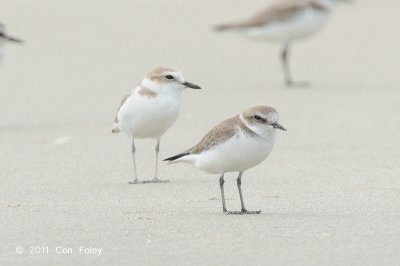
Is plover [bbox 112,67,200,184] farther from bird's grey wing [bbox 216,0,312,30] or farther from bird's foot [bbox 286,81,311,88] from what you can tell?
bird's grey wing [bbox 216,0,312,30]

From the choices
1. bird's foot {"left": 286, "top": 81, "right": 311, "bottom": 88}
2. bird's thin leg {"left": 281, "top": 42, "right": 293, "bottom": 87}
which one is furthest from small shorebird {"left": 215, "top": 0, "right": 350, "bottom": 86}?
bird's foot {"left": 286, "top": 81, "right": 311, "bottom": 88}

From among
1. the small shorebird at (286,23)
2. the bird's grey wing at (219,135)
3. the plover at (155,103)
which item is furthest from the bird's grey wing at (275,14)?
the bird's grey wing at (219,135)

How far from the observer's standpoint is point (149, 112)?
809 cm

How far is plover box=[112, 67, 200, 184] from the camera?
8.10 metres

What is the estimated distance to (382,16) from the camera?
15.6 meters

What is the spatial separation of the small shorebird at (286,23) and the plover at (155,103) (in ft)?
18.9

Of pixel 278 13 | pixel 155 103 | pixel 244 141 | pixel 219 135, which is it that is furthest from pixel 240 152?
pixel 278 13

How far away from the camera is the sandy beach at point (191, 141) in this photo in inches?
229

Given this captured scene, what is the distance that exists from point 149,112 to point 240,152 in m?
1.71

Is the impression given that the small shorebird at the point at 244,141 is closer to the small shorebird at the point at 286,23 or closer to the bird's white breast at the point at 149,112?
the bird's white breast at the point at 149,112

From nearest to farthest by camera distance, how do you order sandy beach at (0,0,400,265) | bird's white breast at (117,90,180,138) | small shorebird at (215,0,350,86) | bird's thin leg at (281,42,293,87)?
sandy beach at (0,0,400,265) → bird's white breast at (117,90,180,138) → bird's thin leg at (281,42,293,87) → small shorebird at (215,0,350,86)

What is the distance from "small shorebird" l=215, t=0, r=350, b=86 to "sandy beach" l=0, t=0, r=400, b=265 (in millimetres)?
411

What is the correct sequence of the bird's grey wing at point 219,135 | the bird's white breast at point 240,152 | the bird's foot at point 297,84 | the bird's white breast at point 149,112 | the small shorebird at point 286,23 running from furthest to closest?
1. the small shorebird at point 286,23
2. the bird's foot at point 297,84
3. the bird's white breast at point 149,112
4. the bird's grey wing at point 219,135
5. the bird's white breast at point 240,152

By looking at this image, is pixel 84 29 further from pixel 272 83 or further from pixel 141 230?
pixel 141 230
